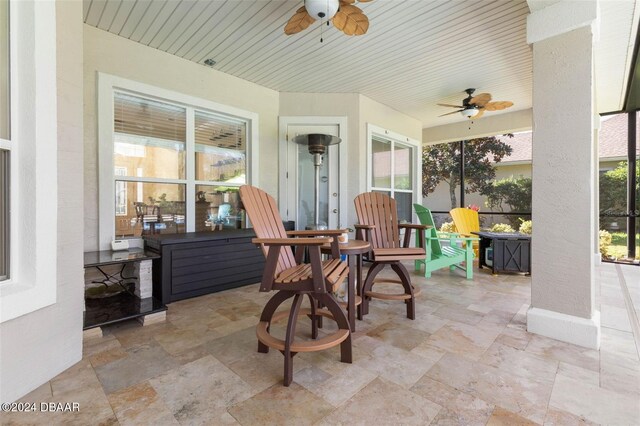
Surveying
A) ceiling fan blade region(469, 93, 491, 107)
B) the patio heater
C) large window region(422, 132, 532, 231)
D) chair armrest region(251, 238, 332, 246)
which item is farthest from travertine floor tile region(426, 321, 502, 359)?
large window region(422, 132, 532, 231)

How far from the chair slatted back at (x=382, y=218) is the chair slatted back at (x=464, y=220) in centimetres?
231

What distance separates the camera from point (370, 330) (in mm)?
2115

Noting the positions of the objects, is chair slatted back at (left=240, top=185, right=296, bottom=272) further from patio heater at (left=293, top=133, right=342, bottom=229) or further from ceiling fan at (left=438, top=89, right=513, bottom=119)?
ceiling fan at (left=438, top=89, right=513, bottom=119)

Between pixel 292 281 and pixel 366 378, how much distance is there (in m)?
0.65

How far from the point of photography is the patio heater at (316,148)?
3811 millimetres

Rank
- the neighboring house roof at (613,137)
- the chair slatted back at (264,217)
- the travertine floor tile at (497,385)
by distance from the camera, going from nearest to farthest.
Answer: the travertine floor tile at (497,385) → the chair slatted back at (264,217) → the neighboring house roof at (613,137)

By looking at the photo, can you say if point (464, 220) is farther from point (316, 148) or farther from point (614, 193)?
point (614, 193)

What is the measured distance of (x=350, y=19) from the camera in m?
2.21

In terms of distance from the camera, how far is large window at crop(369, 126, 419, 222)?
486 cm

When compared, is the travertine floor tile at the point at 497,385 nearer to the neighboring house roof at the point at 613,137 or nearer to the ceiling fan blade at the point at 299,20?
the ceiling fan blade at the point at 299,20

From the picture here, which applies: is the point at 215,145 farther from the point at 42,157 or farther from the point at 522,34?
the point at 522,34

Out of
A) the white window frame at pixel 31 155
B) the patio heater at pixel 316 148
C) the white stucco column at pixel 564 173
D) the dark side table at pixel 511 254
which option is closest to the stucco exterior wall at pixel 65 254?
the white window frame at pixel 31 155

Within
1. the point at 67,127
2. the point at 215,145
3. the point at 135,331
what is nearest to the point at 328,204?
the point at 215,145

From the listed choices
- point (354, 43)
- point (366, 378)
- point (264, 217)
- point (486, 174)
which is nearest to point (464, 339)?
point (366, 378)
